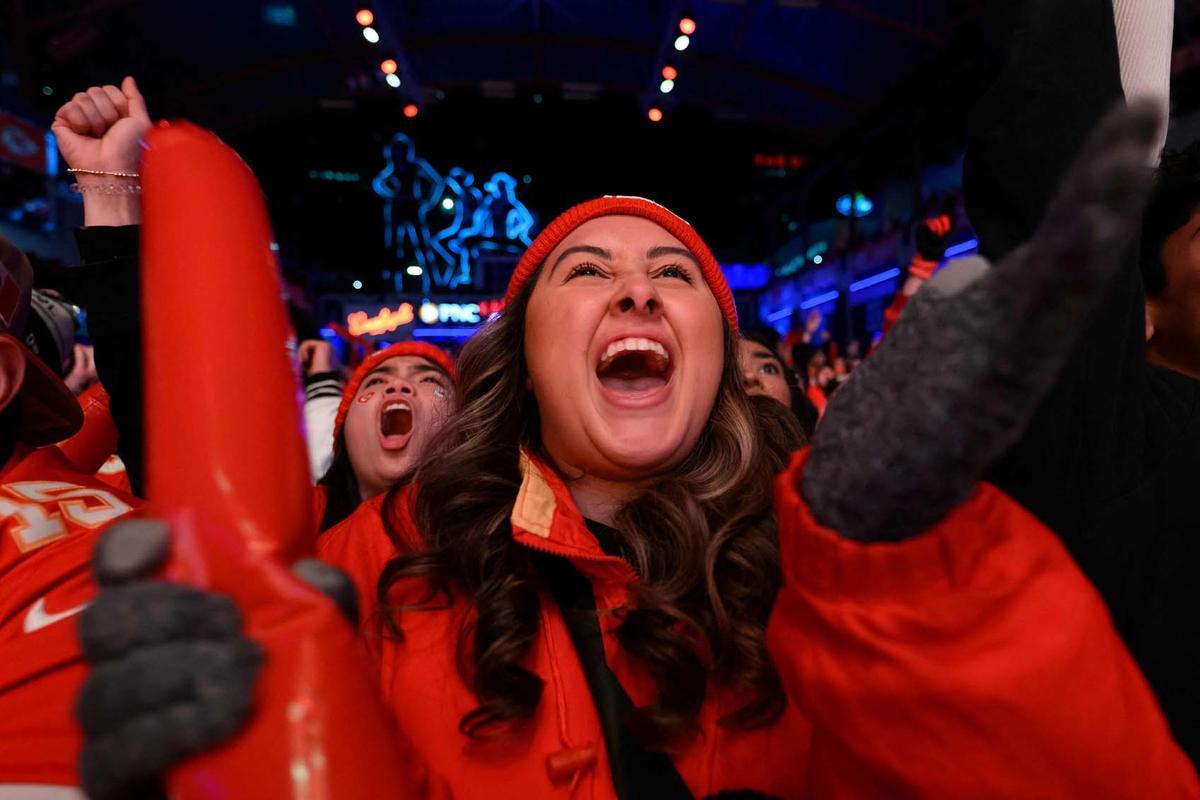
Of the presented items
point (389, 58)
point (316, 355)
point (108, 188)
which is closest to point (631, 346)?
point (108, 188)

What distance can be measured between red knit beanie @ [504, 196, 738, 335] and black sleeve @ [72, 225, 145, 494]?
2.48 ft

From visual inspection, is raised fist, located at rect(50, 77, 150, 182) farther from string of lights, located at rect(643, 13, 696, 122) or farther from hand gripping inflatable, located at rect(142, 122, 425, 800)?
string of lights, located at rect(643, 13, 696, 122)

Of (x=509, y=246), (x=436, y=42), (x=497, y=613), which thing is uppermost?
(x=436, y=42)

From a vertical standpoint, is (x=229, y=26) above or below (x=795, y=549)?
above

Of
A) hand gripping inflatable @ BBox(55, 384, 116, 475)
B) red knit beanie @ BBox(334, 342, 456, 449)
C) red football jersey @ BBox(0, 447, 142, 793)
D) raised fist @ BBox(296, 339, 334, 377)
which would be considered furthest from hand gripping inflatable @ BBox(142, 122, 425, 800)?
raised fist @ BBox(296, 339, 334, 377)

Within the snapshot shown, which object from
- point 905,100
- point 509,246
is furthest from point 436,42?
point 905,100

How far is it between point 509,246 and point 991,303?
1621 cm

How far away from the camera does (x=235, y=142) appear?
40.1 feet

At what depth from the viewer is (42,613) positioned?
103cm

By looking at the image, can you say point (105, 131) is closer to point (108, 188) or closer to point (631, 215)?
point (108, 188)

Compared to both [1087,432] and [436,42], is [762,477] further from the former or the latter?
[436,42]

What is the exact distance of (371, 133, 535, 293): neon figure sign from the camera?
14.5m

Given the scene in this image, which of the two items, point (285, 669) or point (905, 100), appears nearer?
point (285, 669)

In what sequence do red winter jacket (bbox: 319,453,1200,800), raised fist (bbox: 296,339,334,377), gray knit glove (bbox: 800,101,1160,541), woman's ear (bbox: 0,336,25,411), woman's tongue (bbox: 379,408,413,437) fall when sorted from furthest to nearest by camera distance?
raised fist (bbox: 296,339,334,377) → woman's tongue (bbox: 379,408,413,437) → woman's ear (bbox: 0,336,25,411) → red winter jacket (bbox: 319,453,1200,800) → gray knit glove (bbox: 800,101,1160,541)
